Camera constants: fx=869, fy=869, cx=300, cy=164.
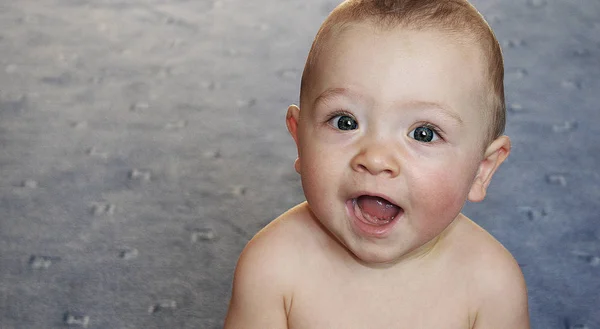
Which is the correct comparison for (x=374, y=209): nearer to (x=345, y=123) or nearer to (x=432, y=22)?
(x=345, y=123)

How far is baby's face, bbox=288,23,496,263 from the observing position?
0.83 m

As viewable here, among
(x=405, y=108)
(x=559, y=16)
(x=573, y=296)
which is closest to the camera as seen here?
(x=405, y=108)

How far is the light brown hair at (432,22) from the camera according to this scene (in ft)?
2.80

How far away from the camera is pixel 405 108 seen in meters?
0.83

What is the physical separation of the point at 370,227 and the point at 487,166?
0.56 feet

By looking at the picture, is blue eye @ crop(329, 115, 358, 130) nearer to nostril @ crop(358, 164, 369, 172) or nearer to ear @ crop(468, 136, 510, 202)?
nostril @ crop(358, 164, 369, 172)

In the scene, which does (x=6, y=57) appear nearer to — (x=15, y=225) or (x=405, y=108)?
(x=15, y=225)

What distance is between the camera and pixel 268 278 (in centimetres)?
99

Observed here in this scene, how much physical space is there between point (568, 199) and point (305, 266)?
2.30 ft

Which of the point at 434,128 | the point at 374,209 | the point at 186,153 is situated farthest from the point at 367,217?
the point at 186,153

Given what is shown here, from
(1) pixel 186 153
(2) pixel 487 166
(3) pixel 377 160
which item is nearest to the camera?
(3) pixel 377 160

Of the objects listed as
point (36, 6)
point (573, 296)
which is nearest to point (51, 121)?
point (36, 6)

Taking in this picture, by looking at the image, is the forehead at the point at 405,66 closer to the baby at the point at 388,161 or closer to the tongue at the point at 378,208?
the baby at the point at 388,161

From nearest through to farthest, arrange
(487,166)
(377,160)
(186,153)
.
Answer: (377,160) < (487,166) < (186,153)
